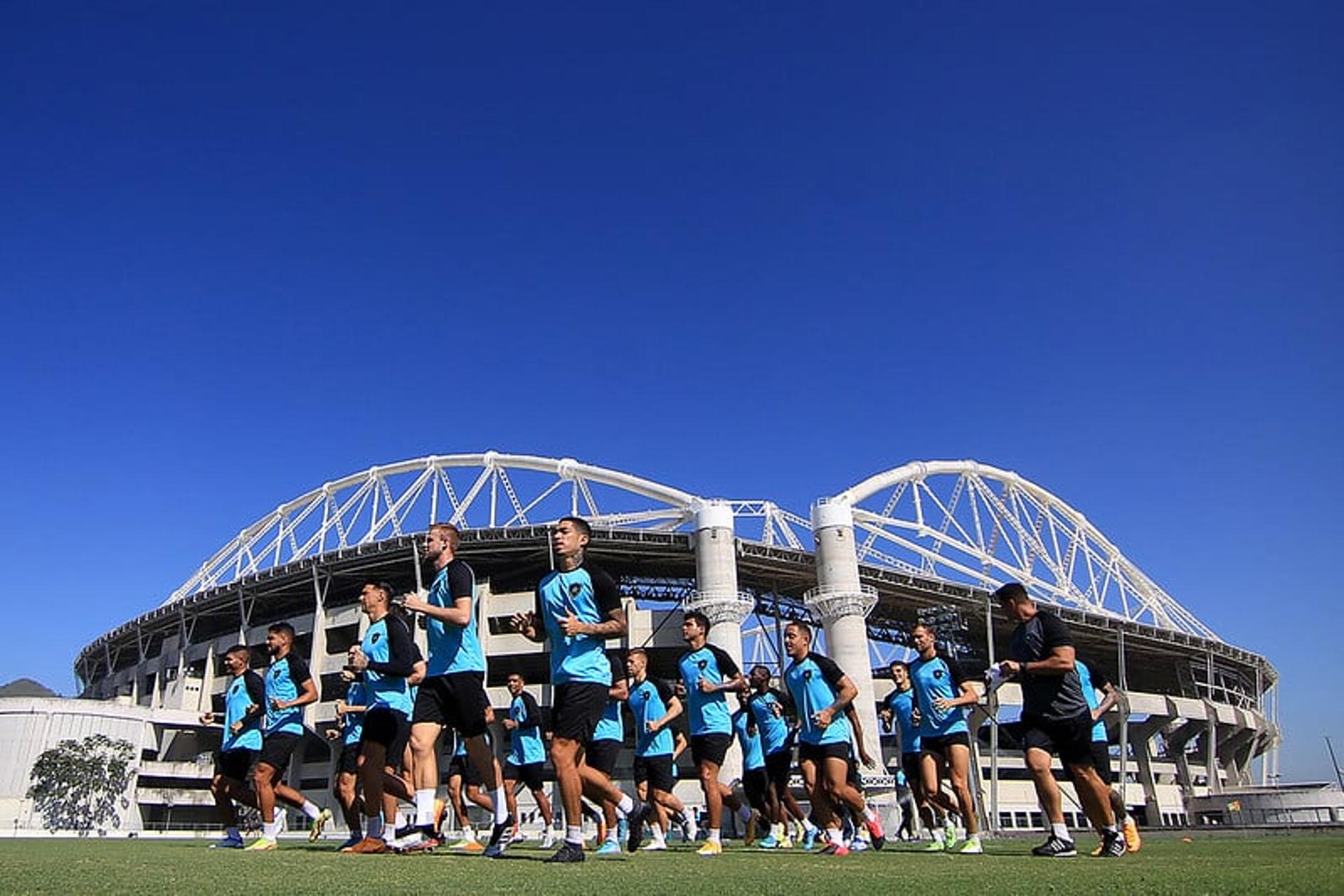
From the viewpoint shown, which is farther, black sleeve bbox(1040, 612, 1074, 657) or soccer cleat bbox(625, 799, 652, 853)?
soccer cleat bbox(625, 799, 652, 853)

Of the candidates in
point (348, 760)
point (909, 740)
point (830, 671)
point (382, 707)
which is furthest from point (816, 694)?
point (348, 760)

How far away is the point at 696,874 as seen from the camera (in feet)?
17.7

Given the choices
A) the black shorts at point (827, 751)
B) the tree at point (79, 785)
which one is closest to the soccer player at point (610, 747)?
the black shorts at point (827, 751)

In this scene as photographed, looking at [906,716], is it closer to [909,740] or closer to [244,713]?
[909,740]

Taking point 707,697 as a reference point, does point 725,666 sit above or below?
above

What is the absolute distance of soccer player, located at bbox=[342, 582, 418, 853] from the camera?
7949 millimetres

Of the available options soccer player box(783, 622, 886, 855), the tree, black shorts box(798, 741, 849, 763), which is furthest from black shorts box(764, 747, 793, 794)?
the tree

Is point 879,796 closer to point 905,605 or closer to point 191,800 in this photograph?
point 905,605

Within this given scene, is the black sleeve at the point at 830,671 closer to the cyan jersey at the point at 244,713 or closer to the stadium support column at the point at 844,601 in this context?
the cyan jersey at the point at 244,713

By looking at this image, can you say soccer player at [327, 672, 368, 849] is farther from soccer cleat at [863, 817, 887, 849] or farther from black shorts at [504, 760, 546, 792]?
soccer cleat at [863, 817, 887, 849]

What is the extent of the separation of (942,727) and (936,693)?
1.15ft

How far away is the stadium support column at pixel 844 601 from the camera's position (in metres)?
47.3

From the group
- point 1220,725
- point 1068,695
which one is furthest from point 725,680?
point 1220,725

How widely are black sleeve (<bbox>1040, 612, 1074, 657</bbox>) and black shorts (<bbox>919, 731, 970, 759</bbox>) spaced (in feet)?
8.21
